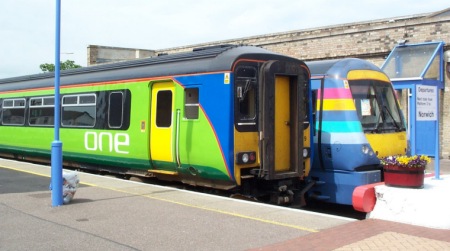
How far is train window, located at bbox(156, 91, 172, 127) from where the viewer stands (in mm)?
9312

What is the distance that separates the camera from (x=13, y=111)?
15.4m

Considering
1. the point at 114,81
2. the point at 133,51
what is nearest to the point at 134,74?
the point at 114,81

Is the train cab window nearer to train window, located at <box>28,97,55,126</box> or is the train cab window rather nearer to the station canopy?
train window, located at <box>28,97,55,126</box>

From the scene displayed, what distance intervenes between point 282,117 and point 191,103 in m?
1.73

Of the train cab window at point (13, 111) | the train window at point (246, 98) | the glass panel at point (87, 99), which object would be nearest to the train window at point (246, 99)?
the train window at point (246, 98)

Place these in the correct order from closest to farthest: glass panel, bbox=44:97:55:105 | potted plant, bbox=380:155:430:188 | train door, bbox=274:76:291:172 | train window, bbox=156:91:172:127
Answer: potted plant, bbox=380:155:430:188, train door, bbox=274:76:291:172, train window, bbox=156:91:172:127, glass panel, bbox=44:97:55:105

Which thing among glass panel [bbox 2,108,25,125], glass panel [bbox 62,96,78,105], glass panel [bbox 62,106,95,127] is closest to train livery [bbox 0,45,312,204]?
glass panel [bbox 62,106,95,127]

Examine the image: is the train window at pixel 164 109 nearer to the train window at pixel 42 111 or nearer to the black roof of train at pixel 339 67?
the black roof of train at pixel 339 67

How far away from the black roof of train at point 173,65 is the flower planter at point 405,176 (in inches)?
115

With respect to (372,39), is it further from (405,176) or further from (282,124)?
(405,176)

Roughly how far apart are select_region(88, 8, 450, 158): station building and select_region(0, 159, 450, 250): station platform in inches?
473

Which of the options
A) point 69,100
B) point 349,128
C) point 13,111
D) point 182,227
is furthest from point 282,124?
point 13,111

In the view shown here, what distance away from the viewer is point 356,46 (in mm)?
19156

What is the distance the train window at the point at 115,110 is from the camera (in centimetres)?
1057
